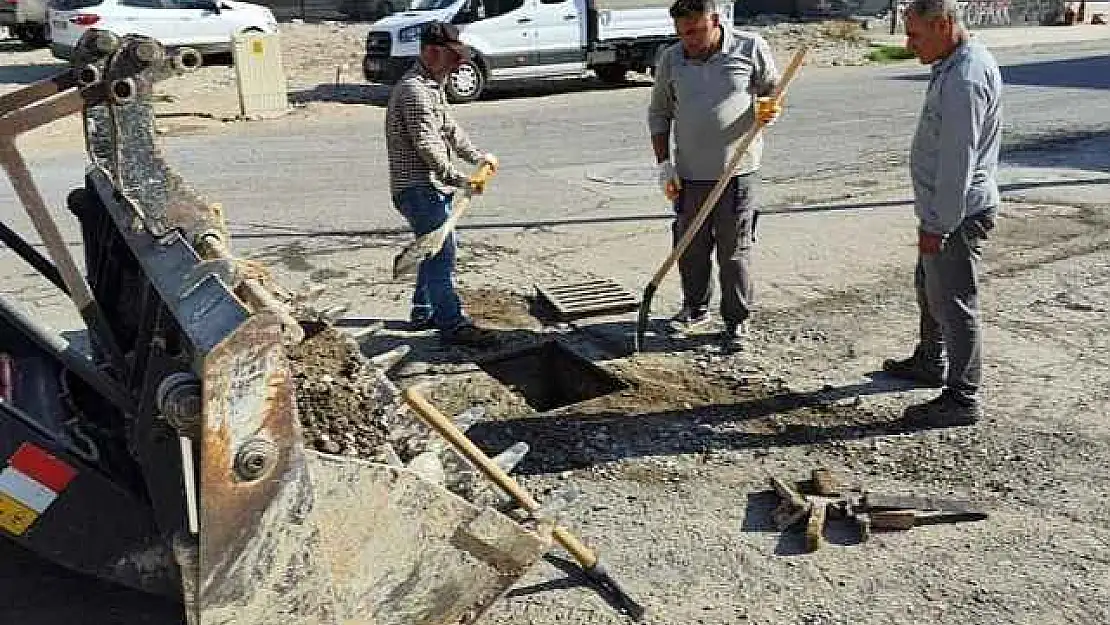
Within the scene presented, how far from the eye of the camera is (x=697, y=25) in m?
6.35

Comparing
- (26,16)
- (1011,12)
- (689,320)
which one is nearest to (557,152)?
(689,320)

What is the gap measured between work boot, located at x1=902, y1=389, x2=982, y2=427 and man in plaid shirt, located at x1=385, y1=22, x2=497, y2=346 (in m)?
2.46

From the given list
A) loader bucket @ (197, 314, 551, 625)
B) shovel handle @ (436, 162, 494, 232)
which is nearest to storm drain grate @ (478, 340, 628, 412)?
shovel handle @ (436, 162, 494, 232)

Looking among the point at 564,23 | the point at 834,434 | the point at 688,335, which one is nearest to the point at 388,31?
the point at 564,23

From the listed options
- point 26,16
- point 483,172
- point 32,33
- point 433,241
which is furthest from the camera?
point 32,33

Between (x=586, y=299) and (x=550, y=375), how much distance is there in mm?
845

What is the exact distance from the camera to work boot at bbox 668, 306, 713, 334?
6.95 m

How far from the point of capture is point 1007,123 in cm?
1461

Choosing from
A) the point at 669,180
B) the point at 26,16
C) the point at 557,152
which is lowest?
the point at 557,152

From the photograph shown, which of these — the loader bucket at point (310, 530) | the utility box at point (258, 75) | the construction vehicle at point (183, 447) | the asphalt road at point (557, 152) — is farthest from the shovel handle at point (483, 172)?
the utility box at point (258, 75)

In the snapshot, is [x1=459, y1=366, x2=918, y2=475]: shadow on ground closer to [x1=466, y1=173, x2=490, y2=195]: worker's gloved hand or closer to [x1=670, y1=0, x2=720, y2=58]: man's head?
[x1=466, y1=173, x2=490, y2=195]: worker's gloved hand

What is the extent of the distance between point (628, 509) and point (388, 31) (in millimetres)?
14190

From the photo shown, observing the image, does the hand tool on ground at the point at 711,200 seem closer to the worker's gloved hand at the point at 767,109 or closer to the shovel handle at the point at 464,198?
the worker's gloved hand at the point at 767,109

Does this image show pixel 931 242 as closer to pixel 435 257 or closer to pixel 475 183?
pixel 475 183
